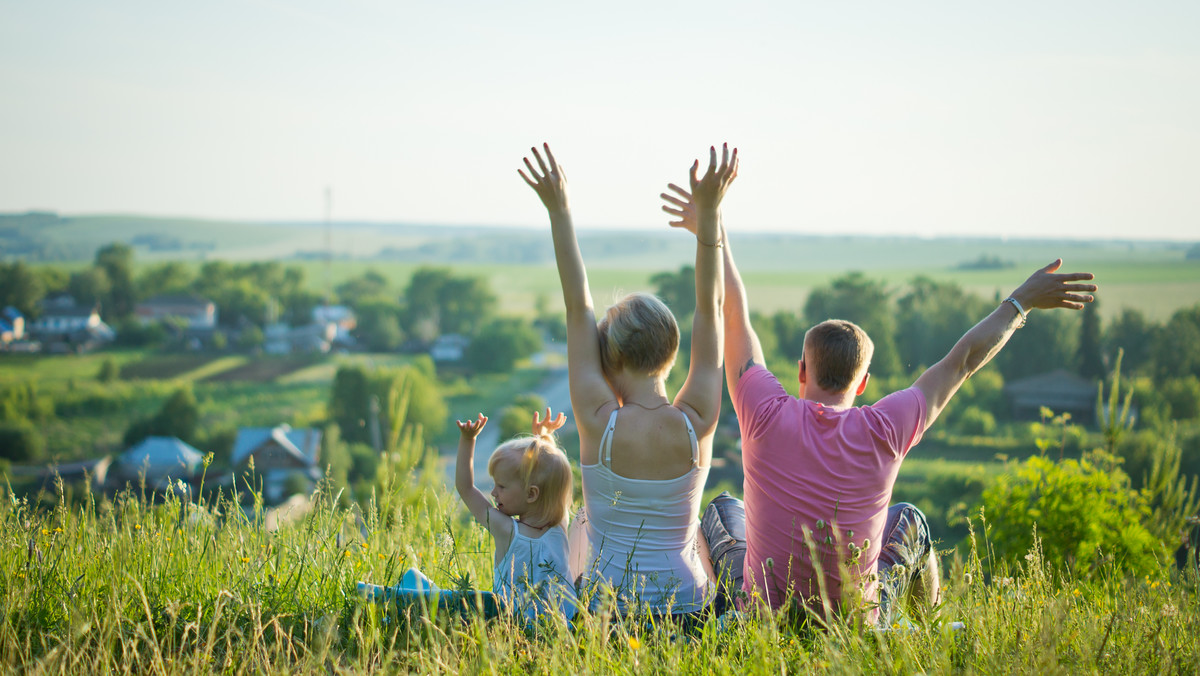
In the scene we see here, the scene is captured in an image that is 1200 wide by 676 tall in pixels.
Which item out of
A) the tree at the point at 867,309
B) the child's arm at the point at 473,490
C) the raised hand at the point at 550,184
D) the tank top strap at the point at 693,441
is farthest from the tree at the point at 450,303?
the tank top strap at the point at 693,441

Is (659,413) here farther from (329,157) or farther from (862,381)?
(329,157)

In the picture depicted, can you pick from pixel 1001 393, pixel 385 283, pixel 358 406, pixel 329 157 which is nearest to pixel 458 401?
pixel 358 406

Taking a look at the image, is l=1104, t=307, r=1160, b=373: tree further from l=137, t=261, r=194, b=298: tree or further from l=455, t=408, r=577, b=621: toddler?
l=137, t=261, r=194, b=298: tree

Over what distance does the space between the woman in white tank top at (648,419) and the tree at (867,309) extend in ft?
105

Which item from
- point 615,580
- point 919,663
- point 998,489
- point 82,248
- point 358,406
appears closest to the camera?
point 919,663

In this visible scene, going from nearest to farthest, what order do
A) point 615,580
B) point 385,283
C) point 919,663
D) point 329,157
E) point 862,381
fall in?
point 919,663 < point 615,580 < point 862,381 < point 385,283 < point 329,157

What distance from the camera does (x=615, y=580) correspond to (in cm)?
219

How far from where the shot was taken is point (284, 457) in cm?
3253

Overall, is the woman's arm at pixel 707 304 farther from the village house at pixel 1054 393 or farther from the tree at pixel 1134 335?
the tree at pixel 1134 335

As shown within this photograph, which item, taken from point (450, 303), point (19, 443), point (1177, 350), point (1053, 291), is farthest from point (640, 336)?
point (450, 303)

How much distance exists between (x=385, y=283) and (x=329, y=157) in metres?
27.9

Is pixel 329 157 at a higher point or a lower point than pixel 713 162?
higher

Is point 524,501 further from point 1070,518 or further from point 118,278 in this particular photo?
point 118,278

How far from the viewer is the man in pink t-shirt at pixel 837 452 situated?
85.1 inches
